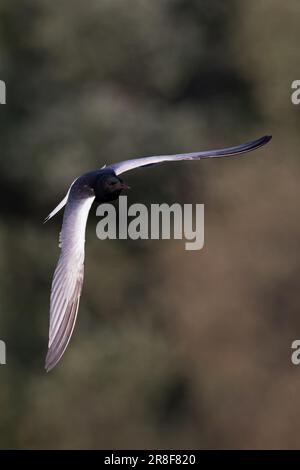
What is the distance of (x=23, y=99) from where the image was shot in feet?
16.3

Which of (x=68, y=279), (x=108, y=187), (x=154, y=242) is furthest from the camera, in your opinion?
(x=154, y=242)

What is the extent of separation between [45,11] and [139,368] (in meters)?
1.93

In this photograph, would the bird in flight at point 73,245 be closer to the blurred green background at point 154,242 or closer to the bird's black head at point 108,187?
the bird's black head at point 108,187

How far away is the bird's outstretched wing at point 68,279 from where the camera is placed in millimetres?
1670

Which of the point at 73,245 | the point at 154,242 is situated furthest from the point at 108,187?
the point at 154,242


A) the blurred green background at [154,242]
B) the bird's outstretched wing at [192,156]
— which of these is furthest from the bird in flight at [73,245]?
the blurred green background at [154,242]

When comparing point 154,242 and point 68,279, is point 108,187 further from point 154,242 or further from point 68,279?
point 154,242

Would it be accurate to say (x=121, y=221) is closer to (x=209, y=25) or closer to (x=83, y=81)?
(x=83, y=81)

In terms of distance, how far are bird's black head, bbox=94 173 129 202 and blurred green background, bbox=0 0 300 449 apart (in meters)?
2.40

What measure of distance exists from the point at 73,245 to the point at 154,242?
3026 millimetres

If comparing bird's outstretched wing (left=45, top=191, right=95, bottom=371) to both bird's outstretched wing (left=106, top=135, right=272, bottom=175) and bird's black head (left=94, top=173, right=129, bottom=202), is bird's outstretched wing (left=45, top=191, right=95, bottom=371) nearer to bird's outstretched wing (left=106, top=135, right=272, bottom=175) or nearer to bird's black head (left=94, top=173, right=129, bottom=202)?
bird's black head (left=94, top=173, right=129, bottom=202)

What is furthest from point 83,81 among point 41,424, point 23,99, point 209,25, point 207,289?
point 41,424

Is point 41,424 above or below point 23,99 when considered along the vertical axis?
below

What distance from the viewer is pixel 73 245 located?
5.98 feet
